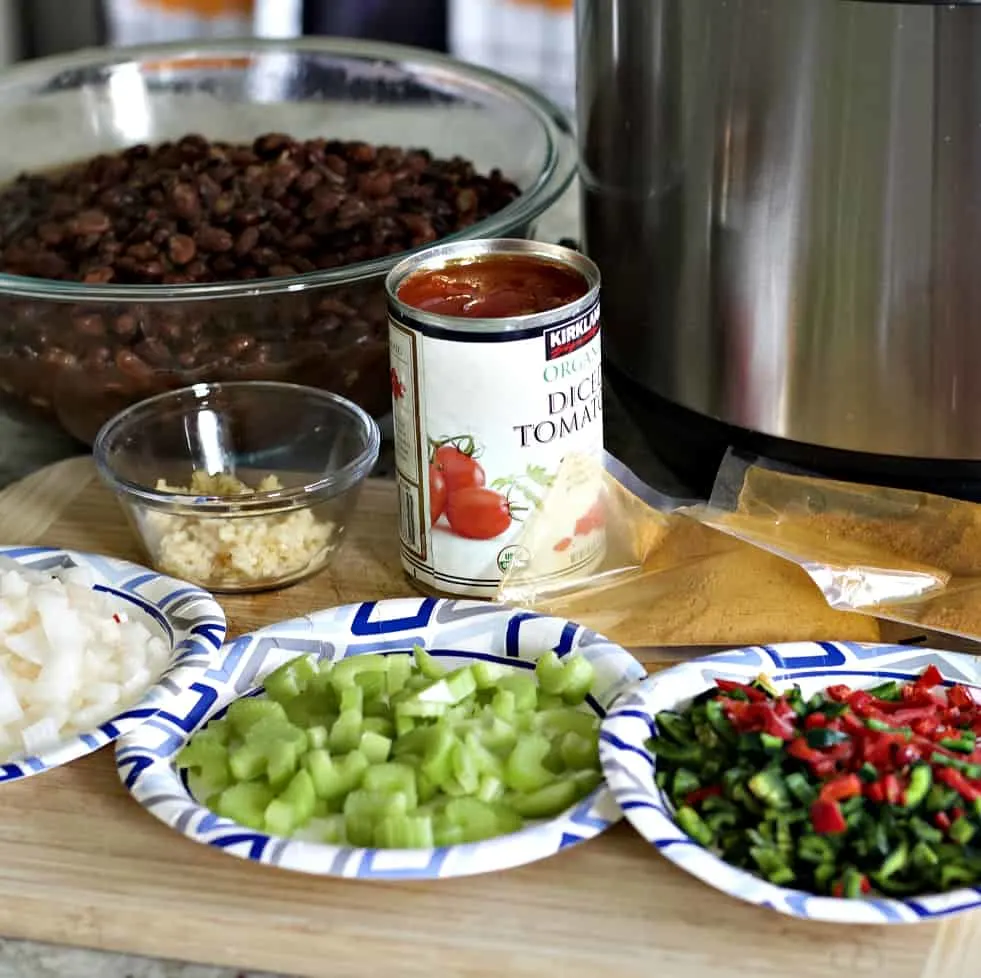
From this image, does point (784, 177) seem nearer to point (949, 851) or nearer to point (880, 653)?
point (880, 653)

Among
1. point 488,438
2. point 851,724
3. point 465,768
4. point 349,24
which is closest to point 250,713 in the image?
point 465,768

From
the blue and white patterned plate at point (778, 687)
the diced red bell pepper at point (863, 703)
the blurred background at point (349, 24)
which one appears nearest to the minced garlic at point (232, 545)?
the blue and white patterned plate at point (778, 687)

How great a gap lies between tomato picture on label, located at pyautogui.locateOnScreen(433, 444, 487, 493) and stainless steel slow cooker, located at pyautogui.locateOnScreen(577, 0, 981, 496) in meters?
0.19

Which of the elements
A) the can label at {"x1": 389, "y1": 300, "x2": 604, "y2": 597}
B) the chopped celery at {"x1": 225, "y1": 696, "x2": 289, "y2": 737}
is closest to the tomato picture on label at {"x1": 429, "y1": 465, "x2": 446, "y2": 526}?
the can label at {"x1": 389, "y1": 300, "x2": 604, "y2": 597}

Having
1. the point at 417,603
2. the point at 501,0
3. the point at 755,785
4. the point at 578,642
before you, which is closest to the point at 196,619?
the point at 417,603

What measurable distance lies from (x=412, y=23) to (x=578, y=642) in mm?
2115

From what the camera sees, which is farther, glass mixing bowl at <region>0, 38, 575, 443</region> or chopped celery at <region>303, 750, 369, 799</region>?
glass mixing bowl at <region>0, 38, 575, 443</region>

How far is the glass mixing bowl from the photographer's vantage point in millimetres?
1176

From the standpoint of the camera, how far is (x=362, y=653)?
100 centimetres

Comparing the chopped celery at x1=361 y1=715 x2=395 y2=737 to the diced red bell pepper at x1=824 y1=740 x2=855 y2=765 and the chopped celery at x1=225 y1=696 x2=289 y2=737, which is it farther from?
the diced red bell pepper at x1=824 y1=740 x2=855 y2=765

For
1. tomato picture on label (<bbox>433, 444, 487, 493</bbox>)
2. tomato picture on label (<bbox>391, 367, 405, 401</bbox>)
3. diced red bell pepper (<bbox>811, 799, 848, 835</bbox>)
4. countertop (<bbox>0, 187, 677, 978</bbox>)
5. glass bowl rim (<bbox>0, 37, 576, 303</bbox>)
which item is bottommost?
countertop (<bbox>0, 187, 677, 978</bbox>)

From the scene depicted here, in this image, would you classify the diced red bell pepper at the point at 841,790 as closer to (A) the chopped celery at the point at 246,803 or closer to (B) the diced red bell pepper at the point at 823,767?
(B) the diced red bell pepper at the point at 823,767

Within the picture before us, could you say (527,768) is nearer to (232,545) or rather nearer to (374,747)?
(374,747)

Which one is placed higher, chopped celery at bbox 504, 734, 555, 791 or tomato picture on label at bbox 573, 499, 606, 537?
tomato picture on label at bbox 573, 499, 606, 537
